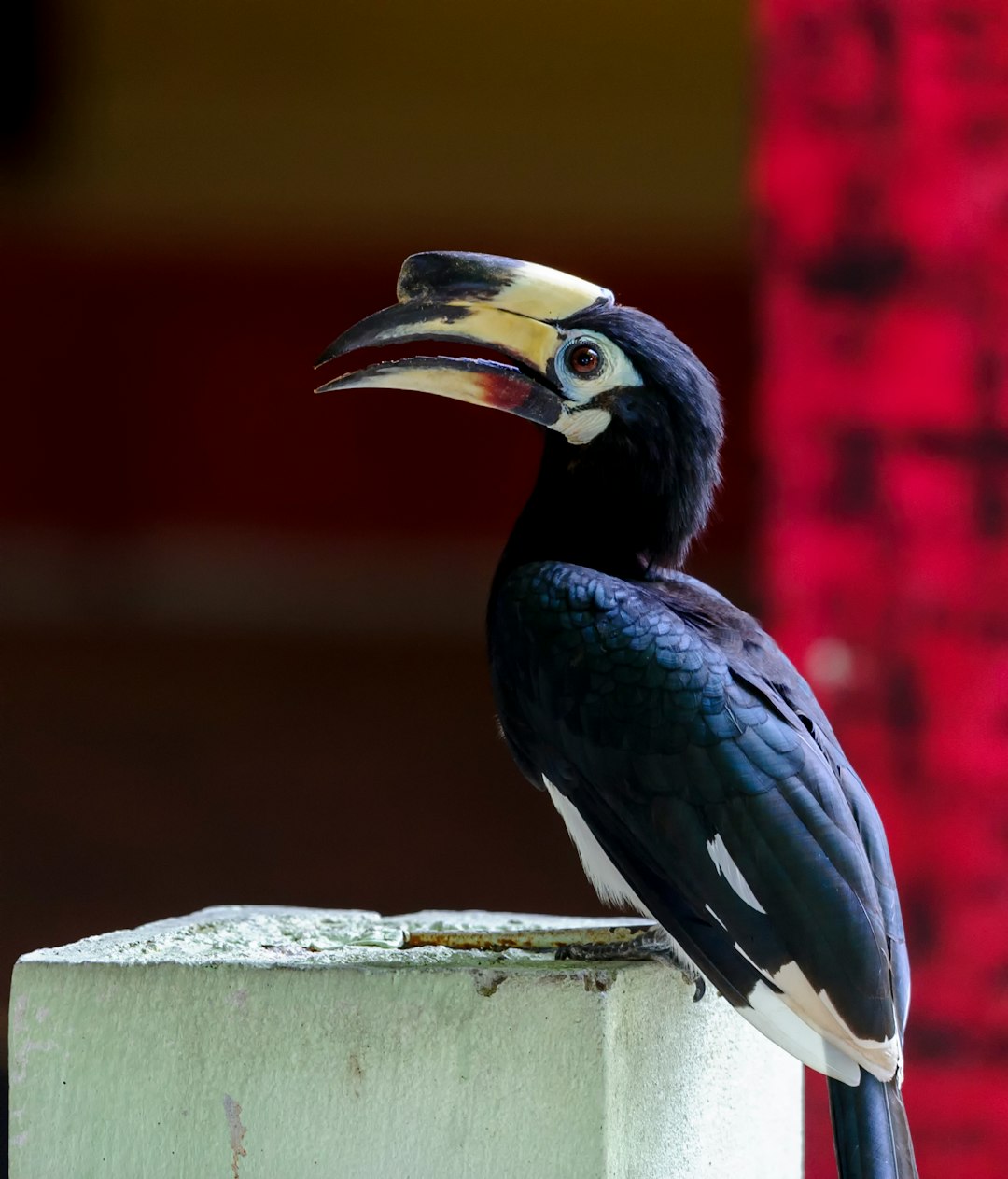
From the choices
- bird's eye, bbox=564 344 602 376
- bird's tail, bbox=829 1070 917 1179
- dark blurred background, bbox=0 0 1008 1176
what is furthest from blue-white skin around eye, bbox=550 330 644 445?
dark blurred background, bbox=0 0 1008 1176

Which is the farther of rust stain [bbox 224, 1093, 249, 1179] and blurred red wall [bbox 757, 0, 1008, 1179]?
blurred red wall [bbox 757, 0, 1008, 1179]

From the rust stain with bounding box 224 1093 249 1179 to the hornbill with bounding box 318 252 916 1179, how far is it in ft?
1.37

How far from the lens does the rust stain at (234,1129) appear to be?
5.12 ft

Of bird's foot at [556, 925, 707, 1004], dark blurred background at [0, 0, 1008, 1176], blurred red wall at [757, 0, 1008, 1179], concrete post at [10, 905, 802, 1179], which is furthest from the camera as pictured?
dark blurred background at [0, 0, 1008, 1176]

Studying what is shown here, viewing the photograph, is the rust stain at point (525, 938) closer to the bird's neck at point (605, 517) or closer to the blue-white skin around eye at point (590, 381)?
the bird's neck at point (605, 517)

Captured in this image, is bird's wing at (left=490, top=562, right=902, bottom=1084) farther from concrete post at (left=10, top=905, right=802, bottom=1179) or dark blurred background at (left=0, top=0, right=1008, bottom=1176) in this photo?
dark blurred background at (left=0, top=0, right=1008, bottom=1176)

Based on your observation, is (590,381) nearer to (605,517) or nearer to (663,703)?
(605,517)

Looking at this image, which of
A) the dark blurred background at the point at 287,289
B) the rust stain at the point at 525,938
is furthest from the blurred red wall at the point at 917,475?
the dark blurred background at the point at 287,289

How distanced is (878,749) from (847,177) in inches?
37.3

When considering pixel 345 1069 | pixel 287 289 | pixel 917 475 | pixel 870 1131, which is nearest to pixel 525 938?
pixel 345 1069

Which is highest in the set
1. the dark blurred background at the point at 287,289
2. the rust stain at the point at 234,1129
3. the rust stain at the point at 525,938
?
the dark blurred background at the point at 287,289

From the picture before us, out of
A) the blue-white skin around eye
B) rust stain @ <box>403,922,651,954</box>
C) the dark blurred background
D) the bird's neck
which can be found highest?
the dark blurred background

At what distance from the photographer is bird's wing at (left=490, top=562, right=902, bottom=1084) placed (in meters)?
1.54

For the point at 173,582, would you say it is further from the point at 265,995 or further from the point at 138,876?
the point at 265,995
